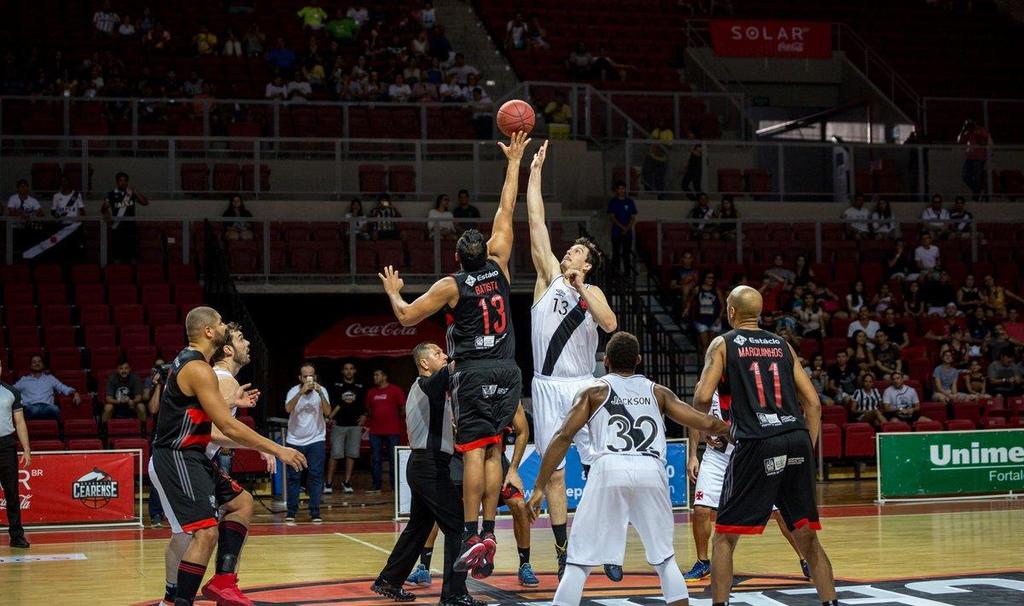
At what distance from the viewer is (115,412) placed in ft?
58.4

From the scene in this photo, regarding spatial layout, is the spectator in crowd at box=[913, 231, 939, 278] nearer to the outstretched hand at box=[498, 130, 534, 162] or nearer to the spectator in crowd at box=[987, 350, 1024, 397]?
the spectator in crowd at box=[987, 350, 1024, 397]

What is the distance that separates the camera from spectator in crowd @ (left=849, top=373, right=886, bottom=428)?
1964 cm

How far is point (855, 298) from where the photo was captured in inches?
865

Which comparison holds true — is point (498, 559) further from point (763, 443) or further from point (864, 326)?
point (864, 326)

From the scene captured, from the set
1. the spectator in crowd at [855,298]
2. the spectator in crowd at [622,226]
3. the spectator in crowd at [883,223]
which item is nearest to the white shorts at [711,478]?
the spectator in crowd at [622,226]

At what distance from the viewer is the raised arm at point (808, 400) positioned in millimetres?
8156

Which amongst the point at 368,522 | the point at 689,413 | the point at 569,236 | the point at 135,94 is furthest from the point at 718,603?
the point at 135,94

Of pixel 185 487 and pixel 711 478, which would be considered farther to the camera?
pixel 711 478

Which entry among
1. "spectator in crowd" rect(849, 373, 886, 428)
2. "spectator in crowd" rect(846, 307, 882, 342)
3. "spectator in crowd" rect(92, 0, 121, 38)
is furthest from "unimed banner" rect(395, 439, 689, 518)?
"spectator in crowd" rect(92, 0, 121, 38)

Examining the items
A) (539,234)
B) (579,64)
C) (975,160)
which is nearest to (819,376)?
(975,160)

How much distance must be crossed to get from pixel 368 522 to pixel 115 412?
178 inches

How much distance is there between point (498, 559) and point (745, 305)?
4.72 metres

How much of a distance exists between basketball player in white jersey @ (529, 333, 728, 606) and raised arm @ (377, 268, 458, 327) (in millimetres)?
1311

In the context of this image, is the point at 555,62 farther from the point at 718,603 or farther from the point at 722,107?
the point at 718,603
